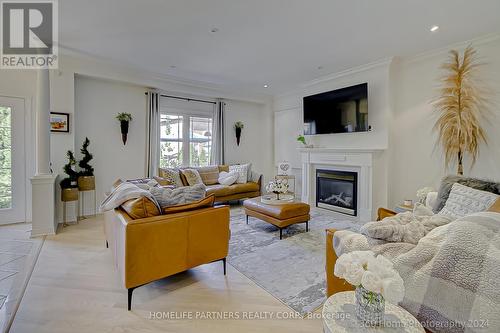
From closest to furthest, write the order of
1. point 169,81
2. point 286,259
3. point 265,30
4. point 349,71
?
point 286,259 < point 265,30 < point 349,71 < point 169,81

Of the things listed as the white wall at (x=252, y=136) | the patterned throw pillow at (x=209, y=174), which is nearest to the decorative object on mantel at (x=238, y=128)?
the white wall at (x=252, y=136)

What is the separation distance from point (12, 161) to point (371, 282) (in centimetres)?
518

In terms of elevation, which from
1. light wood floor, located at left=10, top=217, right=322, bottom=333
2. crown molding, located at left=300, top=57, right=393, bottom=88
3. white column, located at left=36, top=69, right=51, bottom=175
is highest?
crown molding, located at left=300, top=57, right=393, bottom=88

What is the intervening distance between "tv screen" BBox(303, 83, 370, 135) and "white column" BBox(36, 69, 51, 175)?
4.64 meters

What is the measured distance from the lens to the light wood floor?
67.1 inches

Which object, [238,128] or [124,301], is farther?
[238,128]

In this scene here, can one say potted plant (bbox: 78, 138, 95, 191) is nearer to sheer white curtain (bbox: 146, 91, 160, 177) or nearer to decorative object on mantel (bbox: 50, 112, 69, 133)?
decorative object on mantel (bbox: 50, 112, 69, 133)

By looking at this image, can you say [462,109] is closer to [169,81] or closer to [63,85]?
[169,81]

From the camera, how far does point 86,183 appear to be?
4047mm

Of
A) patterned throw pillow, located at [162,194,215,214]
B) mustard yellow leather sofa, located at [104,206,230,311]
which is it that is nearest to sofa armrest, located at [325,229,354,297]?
mustard yellow leather sofa, located at [104,206,230,311]

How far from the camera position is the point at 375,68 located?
423cm

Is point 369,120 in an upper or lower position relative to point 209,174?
upper

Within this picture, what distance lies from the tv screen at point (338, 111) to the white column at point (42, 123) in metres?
4.64

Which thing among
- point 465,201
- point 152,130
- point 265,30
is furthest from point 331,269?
point 152,130
